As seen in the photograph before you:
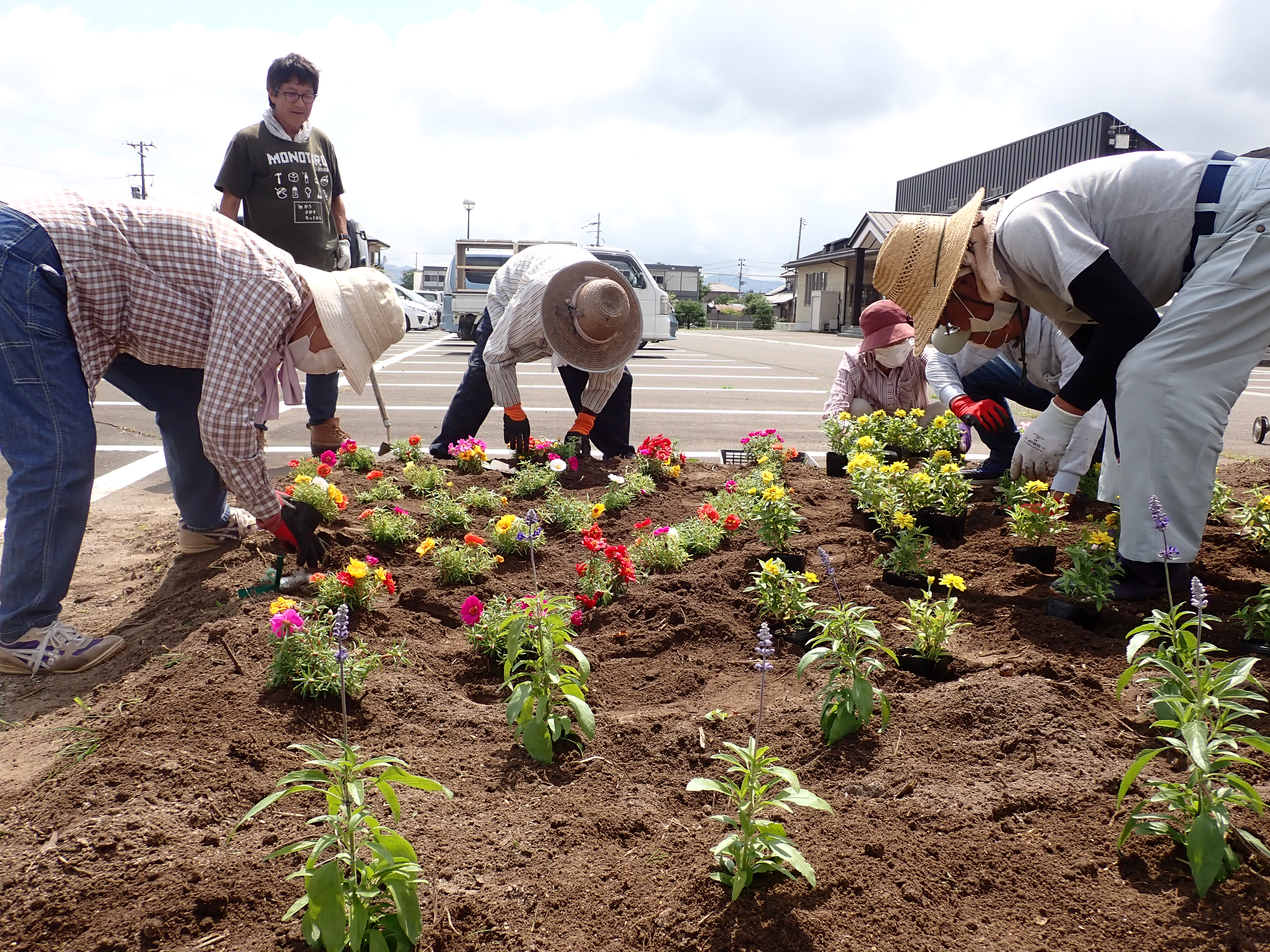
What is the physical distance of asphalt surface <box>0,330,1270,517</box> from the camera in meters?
6.98

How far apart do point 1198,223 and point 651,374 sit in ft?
35.6

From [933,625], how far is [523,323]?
10.4 feet

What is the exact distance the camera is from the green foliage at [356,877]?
60.3 inches

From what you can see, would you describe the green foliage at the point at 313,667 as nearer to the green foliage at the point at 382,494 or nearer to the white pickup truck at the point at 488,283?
the green foliage at the point at 382,494

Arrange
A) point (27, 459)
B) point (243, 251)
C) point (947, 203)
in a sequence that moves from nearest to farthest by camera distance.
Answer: point (27, 459), point (243, 251), point (947, 203)

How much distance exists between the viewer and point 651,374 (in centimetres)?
1366

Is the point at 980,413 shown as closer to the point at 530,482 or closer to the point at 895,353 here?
the point at 895,353

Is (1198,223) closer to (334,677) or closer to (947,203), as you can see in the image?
(334,677)

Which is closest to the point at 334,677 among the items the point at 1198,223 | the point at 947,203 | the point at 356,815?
the point at 356,815

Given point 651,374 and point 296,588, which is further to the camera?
point 651,374

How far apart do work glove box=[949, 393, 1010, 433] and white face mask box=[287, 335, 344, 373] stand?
319 cm

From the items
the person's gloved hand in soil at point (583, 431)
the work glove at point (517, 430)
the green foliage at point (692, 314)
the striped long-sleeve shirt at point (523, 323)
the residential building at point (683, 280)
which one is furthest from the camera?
the residential building at point (683, 280)

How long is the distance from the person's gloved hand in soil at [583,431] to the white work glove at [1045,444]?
8.86 ft

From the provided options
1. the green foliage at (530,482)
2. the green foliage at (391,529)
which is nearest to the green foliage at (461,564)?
the green foliage at (391,529)
